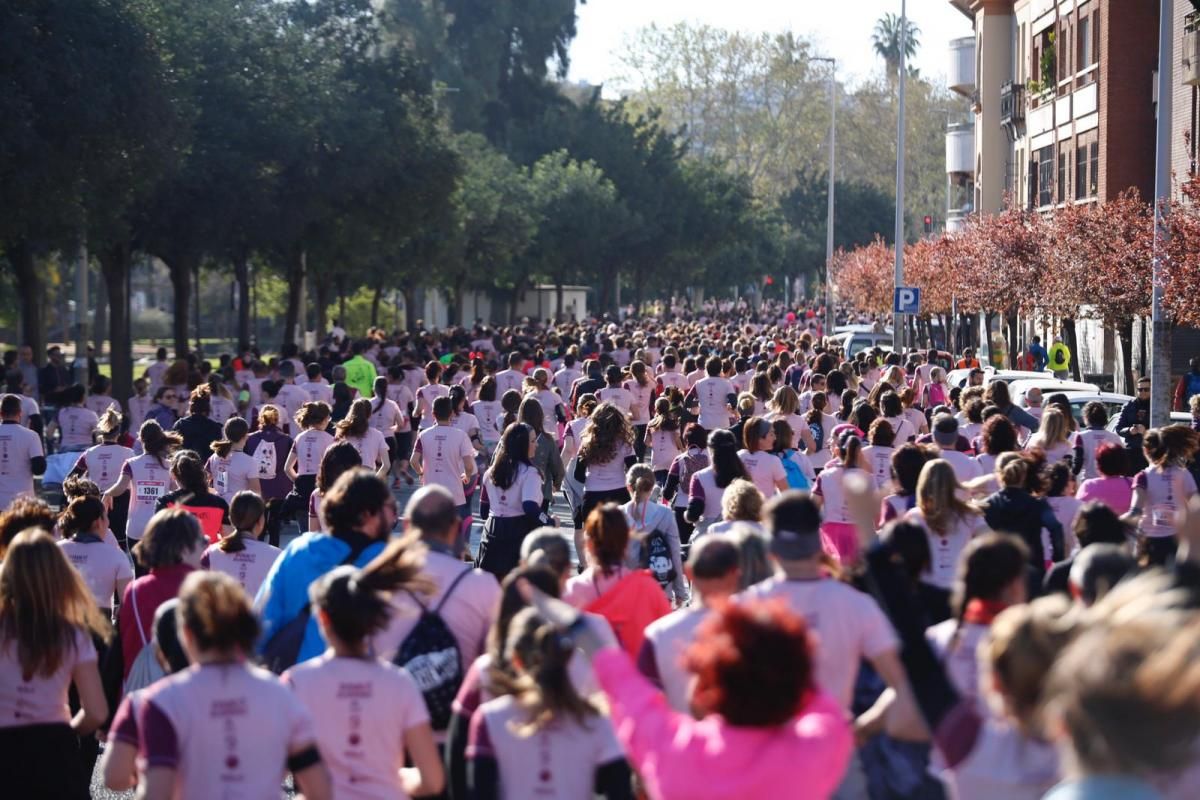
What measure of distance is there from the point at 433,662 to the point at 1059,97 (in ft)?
134

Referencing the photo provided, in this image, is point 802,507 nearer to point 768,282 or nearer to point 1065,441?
point 1065,441

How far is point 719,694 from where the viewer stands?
403cm

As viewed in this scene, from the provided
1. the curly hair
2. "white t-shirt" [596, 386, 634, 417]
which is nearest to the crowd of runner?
the curly hair

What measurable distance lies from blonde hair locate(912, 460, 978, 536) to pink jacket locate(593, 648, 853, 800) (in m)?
4.14

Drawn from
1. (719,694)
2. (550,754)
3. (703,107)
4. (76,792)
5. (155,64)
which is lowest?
(76,792)

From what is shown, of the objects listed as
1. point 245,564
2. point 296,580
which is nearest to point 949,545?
point 296,580

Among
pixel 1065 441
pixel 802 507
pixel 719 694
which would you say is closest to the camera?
pixel 719 694

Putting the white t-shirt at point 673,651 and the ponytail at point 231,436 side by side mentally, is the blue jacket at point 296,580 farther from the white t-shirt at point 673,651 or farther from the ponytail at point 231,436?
the ponytail at point 231,436

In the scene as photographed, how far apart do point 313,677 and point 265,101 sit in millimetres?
32083

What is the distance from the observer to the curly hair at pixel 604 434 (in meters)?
12.9

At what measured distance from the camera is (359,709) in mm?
5188

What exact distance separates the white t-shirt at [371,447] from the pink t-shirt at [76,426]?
124 inches

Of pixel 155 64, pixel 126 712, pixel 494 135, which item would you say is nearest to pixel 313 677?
pixel 126 712

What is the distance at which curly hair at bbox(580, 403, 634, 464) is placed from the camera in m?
12.9
